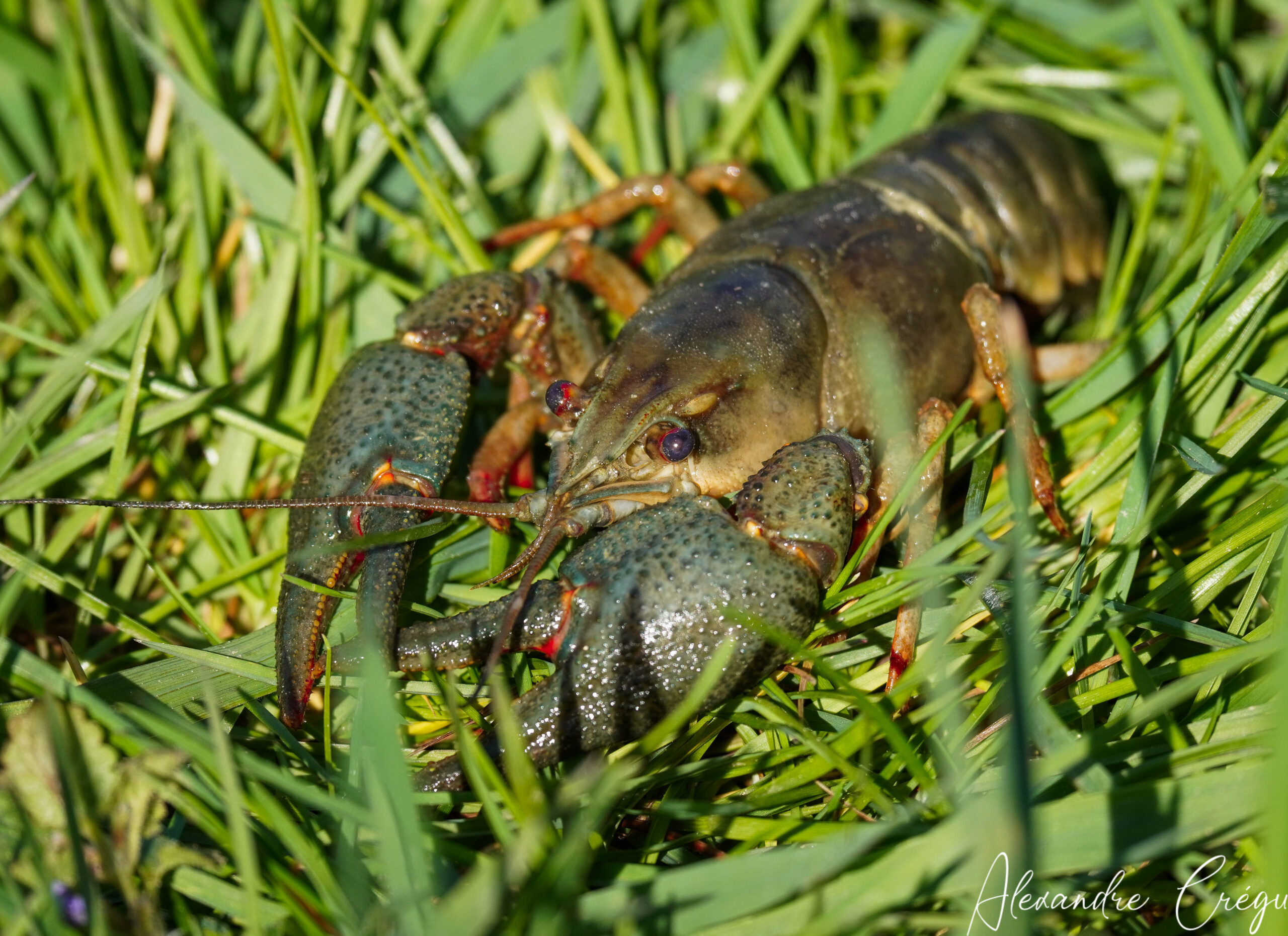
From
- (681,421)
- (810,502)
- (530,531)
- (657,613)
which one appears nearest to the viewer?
(657,613)

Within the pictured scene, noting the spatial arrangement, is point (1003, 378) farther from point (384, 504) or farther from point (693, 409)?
point (384, 504)

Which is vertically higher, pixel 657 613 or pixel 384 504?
pixel 384 504

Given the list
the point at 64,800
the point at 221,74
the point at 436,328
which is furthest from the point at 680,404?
the point at 221,74

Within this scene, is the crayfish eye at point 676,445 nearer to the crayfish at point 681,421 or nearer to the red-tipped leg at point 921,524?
the crayfish at point 681,421

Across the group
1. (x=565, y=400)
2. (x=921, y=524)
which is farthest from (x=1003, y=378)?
(x=565, y=400)

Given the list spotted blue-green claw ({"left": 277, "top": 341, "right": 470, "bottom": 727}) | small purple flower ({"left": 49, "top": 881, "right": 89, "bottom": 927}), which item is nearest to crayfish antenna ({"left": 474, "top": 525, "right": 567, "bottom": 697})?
spotted blue-green claw ({"left": 277, "top": 341, "right": 470, "bottom": 727})

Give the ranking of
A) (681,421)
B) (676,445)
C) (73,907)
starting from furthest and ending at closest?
(681,421)
(676,445)
(73,907)

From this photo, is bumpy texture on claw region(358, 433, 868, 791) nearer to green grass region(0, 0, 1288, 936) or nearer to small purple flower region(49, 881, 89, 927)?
green grass region(0, 0, 1288, 936)
